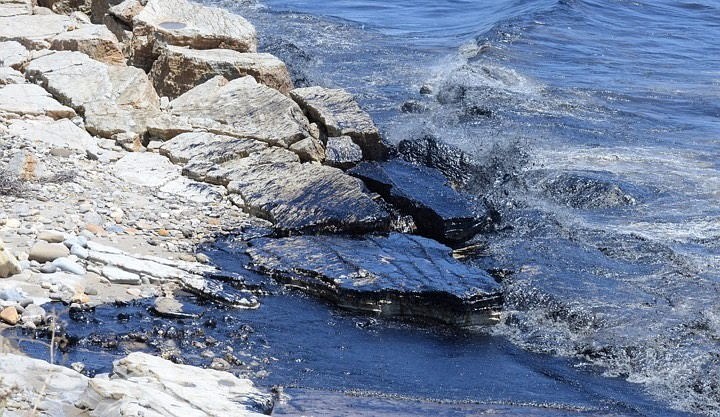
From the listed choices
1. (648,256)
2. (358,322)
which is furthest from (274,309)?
(648,256)

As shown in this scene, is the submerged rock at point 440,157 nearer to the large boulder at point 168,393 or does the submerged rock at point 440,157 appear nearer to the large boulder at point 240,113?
the large boulder at point 240,113

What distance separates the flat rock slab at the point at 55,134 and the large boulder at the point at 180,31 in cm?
194

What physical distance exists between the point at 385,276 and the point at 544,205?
9.95ft

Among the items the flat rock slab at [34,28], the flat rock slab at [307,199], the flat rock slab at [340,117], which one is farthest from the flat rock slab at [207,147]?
the flat rock slab at [34,28]

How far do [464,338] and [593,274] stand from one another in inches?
69.2

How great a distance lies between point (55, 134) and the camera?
884 centimetres

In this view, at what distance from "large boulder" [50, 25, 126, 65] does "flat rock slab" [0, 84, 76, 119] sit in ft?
3.79

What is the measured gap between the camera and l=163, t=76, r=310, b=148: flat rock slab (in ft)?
30.7

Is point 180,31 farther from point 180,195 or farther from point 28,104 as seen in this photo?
point 180,195

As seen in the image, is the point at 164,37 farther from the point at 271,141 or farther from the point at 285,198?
the point at 285,198

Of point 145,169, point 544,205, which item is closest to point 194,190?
point 145,169

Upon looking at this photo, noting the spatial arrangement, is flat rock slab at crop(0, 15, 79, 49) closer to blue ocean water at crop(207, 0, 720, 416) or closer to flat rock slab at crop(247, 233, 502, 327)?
blue ocean water at crop(207, 0, 720, 416)

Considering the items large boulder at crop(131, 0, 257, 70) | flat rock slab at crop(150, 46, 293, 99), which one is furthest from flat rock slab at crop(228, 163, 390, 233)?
large boulder at crop(131, 0, 257, 70)

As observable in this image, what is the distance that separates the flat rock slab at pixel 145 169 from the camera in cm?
846
